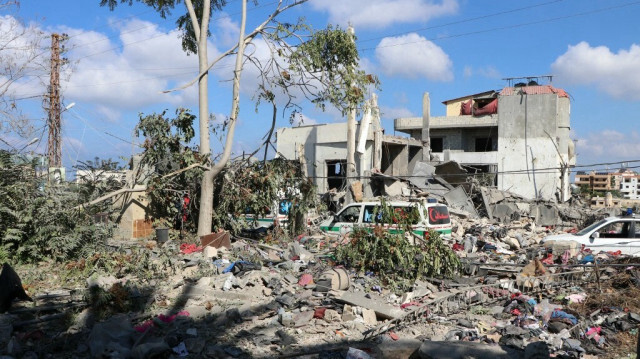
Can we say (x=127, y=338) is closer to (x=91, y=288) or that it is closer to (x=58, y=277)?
(x=91, y=288)

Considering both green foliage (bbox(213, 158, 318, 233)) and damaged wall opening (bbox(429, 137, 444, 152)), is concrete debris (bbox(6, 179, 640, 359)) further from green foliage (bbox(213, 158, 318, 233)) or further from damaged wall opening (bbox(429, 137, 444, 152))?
damaged wall opening (bbox(429, 137, 444, 152))

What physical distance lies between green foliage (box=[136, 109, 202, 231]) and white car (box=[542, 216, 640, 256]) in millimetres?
10470

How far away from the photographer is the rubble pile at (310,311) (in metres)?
6.45

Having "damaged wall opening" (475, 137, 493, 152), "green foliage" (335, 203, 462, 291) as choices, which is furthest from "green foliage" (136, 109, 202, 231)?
"damaged wall opening" (475, 137, 493, 152)

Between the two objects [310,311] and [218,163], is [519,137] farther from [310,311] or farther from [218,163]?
[310,311]

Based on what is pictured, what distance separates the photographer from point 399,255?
10.0m

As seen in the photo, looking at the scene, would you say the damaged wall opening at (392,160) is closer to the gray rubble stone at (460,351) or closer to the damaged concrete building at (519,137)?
the damaged concrete building at (519,137)

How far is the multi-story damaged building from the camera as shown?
3206cm

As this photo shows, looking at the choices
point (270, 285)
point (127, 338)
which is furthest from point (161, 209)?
point (127, 338)

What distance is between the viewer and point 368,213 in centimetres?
1495

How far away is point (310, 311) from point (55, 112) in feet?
57.7

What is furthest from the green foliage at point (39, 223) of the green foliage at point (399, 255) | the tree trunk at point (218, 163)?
the green foliage at point (399, 255)

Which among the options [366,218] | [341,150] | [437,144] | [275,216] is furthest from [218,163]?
[437,144]

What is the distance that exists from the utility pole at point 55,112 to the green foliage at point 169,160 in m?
4.97
